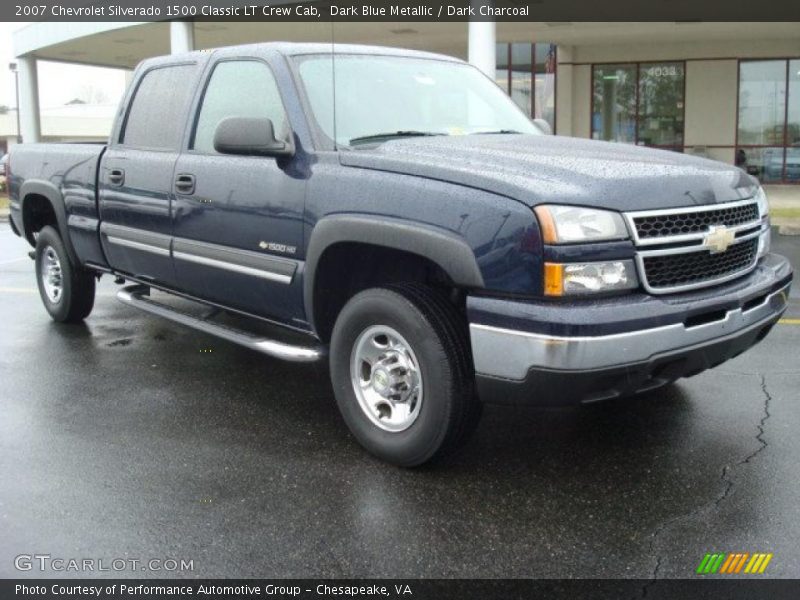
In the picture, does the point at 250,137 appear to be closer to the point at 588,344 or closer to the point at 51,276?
the point at 588,344

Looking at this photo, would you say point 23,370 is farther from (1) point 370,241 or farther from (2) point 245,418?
(1) point 370,241

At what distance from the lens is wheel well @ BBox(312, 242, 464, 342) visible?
13.3ft

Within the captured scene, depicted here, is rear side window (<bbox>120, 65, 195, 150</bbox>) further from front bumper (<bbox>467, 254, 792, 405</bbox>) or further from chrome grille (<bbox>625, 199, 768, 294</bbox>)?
chrome grille (<bbox>625, 199, 768, 294</bbox>)

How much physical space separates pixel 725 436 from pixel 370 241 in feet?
6.83

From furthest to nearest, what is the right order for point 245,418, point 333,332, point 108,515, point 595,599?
point 245,418, point 333,332, point 108,515, point 595,599

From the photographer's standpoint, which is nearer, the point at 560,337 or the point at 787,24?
the point at 560,337

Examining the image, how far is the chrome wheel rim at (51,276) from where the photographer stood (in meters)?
6.99

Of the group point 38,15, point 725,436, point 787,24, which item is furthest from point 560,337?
point 38,15

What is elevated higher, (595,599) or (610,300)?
(610,300)

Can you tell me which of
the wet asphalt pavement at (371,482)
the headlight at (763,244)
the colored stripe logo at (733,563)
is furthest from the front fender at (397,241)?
the headlight at (763,244)

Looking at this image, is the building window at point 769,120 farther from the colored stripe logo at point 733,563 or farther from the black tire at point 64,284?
the colored stripe logo at point 733,563

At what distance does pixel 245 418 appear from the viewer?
4.80 m

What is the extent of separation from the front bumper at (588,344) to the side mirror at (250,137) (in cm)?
139

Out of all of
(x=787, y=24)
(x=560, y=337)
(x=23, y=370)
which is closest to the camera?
(x=560, y=337)
